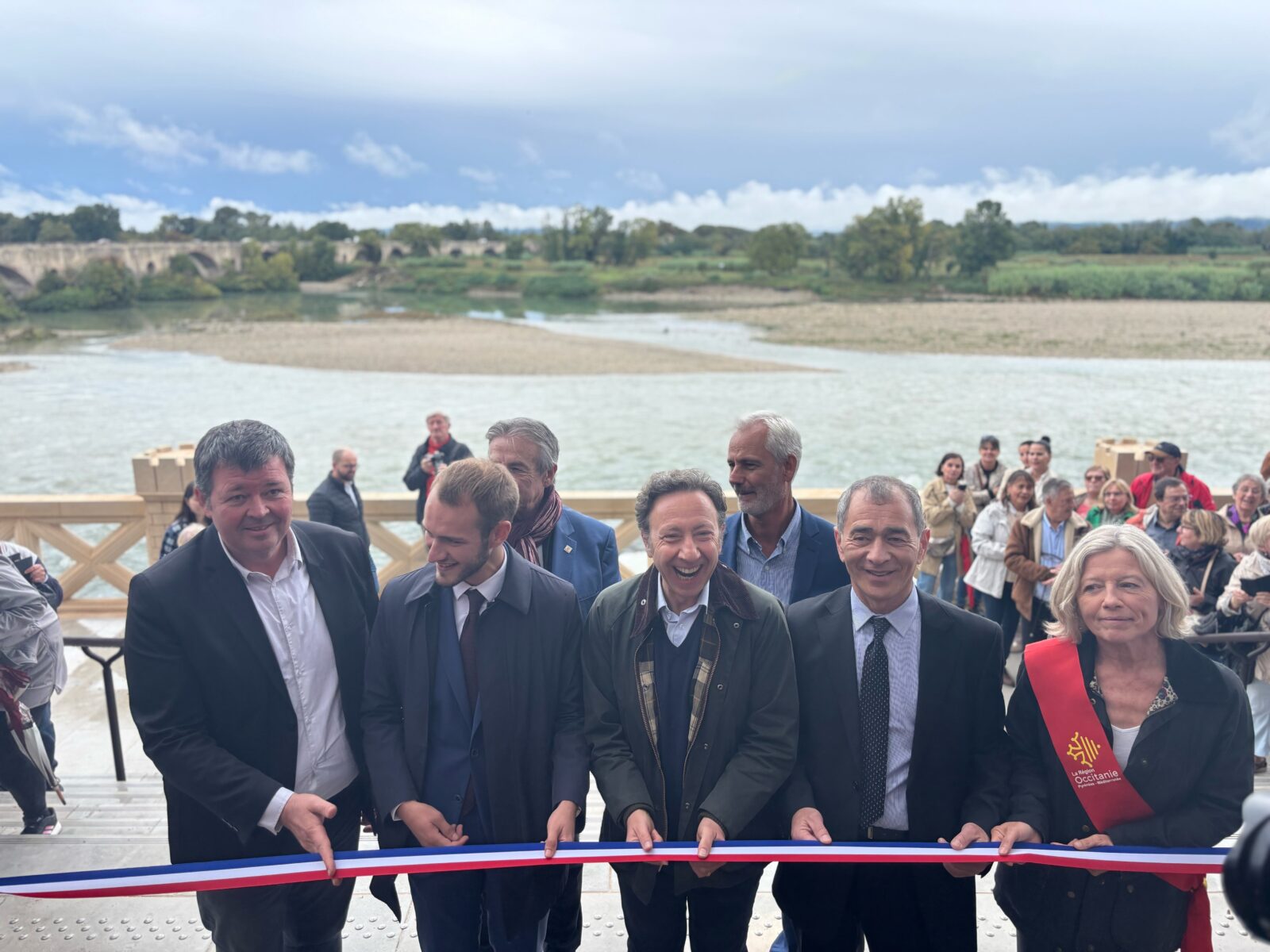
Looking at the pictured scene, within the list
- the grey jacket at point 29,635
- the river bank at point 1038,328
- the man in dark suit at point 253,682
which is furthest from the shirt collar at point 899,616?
the river bank at point 1038,328

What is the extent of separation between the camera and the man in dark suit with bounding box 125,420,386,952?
7.83 ft

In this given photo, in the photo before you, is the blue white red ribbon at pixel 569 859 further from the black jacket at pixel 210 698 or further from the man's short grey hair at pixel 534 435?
the man's short grey hair at pixel 534 435

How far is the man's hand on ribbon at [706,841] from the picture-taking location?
230 centimetres

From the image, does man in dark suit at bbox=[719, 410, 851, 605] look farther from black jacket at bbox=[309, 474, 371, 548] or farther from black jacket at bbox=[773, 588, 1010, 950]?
black jacket at bbox=[309, 474, 371, 548]

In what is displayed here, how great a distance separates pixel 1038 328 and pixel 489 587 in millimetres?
55885

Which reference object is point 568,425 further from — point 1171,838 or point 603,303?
point 603,303

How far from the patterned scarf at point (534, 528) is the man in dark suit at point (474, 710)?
0.76 m

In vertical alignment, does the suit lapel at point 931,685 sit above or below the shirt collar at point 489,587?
below

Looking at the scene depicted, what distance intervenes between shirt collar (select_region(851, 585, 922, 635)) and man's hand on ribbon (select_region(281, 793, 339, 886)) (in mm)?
1541

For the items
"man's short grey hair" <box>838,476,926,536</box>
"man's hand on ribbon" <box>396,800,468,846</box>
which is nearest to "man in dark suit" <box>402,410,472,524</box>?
"man's hand on ribbon" <box>396,800,468,846</box>

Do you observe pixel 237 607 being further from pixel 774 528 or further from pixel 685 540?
pixel 774 528

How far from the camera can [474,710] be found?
99.3 inches

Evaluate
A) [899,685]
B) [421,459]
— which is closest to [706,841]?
[899,685]

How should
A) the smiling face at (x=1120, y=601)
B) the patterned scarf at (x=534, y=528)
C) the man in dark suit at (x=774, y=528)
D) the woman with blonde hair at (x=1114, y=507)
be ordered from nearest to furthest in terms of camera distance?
1. the smiling face at (x=1120, y=601)
2. the man in dark suit at (x=774, y=528)
3. the patterned scarf at (x=534, y=528)
4. the woman with blonde hair at (x=1114, y=507)
